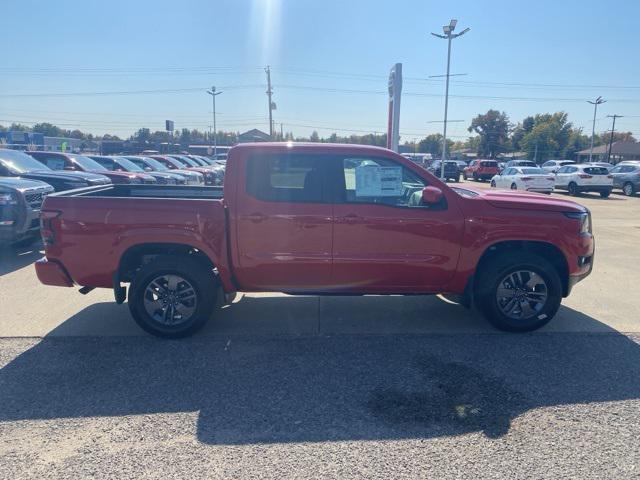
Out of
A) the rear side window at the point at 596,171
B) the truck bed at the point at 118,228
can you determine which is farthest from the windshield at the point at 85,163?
the rear side window at the point at 596,171

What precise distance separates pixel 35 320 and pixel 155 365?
6.62ft

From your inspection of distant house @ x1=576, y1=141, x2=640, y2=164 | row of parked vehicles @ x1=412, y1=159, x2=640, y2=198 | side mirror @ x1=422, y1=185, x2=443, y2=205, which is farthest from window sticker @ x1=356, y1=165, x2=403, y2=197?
distant house @ x1=576, y1=141, x2=640, y2=164

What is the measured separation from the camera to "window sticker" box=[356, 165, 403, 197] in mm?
4953

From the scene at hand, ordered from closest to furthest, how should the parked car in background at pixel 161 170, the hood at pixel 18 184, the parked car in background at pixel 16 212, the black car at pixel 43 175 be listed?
1. the parked car in background at pixel 16 212
2. the hood at pixel 18 184
3. the black car at pixel 43 175
4. the parked car in background at pixel 161 170

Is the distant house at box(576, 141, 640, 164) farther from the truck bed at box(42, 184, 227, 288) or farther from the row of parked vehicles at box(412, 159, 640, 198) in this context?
the truck bed at box(42, 184, 227, 288)

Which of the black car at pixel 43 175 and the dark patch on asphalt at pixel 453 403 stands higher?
the black car at pixel 43 175

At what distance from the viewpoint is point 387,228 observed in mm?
4891

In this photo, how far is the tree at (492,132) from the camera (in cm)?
10031

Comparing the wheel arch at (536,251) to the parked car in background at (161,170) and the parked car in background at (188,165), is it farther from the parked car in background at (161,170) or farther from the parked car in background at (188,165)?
the parked car in background at (188,165)

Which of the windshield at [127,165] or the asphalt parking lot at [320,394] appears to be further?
the windshield at [127,165]

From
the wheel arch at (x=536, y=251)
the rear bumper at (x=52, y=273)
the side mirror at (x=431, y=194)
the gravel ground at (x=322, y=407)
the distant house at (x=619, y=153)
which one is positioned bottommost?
the gravel ground at (x=322, y=407)

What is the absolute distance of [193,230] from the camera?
15.8ft

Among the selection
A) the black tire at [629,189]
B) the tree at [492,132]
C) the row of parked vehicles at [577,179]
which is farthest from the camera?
the tree at [492,132]

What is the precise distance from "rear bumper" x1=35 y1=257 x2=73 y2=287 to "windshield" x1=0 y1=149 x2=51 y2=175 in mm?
7389
